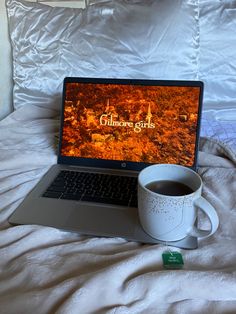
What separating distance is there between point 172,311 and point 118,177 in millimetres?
354

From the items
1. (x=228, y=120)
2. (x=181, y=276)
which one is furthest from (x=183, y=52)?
(x=181, y=276)

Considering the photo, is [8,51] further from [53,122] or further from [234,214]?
[234,214]

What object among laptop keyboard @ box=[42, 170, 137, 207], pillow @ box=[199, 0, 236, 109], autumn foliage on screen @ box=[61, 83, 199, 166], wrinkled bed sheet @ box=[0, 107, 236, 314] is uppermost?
pillow @ box=[199, 0, 236, 109]

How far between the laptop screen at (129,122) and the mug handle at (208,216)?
22 cm

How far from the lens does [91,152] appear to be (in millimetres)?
812

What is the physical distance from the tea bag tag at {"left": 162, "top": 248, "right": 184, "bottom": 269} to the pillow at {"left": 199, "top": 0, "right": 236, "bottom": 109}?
63cm

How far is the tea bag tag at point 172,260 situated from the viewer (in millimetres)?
514

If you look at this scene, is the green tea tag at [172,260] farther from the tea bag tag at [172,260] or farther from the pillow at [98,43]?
the pillow at [98,43]

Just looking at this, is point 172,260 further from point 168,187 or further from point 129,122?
point 129,122

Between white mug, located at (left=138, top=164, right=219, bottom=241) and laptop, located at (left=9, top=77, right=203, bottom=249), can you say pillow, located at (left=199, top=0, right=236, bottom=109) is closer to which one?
laptop, located at (left=9, top=77, right=203, bottom=249)

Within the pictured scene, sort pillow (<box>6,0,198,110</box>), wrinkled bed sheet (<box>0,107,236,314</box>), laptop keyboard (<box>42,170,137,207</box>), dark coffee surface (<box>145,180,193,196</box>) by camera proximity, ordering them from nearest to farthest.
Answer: wrinkled bed sheet (<box>0,107,236,314</box>), dark coffee surface (<box>145,180,193,196</box>), laptop keyboard (<box>42,170,137,207</box>), pillow (<box>6,0,198,110</box>)

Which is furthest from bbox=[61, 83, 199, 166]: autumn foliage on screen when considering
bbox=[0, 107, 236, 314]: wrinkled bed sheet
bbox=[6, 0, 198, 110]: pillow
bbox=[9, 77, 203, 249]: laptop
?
bbox=[6, 0, 198, 110]: pillow

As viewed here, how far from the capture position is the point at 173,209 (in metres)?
0.53

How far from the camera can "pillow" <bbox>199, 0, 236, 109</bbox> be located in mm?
997
